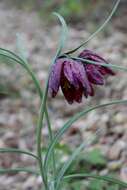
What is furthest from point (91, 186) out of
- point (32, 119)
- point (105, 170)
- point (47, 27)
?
point (47, 27)

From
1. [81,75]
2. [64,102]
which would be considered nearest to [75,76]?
[81,75]

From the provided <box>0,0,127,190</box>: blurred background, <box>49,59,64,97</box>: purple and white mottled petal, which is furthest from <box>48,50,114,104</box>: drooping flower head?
<box>0,0,127,190</box>: blurred background

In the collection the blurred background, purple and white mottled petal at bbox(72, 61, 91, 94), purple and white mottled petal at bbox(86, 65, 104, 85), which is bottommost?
purple and white mottled petal at bbox(72, 61, 91, 94)

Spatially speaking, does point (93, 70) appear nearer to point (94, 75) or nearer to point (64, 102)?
point (94, 75)

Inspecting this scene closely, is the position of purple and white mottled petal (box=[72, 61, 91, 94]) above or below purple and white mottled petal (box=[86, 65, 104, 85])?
below

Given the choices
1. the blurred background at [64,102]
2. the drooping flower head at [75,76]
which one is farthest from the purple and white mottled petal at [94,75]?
the blurred background at [64,102]

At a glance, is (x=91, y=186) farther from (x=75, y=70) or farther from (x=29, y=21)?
(x=29, y=21)

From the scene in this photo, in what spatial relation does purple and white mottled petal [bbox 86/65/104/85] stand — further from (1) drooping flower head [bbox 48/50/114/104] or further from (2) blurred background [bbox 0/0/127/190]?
(2) blurred background [bbox 0/0/127/190]
